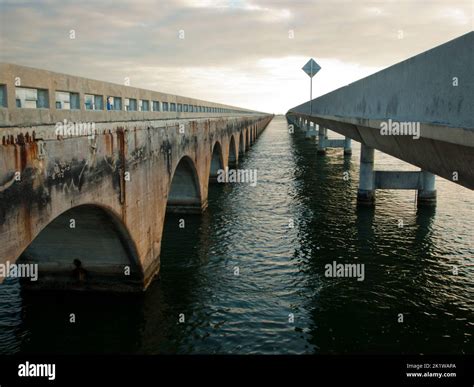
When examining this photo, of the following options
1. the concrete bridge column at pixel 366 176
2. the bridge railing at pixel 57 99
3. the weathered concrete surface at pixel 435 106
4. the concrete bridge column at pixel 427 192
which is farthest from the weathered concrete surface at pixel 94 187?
the concrete bridge column at pixel 427 192

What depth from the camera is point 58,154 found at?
9.50m

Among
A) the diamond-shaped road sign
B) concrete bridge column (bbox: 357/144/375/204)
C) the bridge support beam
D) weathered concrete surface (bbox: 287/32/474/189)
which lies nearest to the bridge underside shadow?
weathered concrete surface (bbox: 287/32/474/189)

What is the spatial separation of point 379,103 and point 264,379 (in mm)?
9940

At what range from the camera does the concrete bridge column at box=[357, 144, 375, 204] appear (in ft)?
98.2

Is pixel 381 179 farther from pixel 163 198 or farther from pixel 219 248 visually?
pixel 163 198

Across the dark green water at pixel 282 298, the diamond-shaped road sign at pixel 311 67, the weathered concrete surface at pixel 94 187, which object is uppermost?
the diamond-shaped road sign at pixel 311 67

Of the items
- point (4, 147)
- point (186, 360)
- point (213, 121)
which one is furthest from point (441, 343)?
point (213, 121)

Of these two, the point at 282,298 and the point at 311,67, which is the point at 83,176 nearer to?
the point at 282,298

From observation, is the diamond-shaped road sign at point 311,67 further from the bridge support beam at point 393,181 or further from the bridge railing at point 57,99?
the bridge railing at point 57,99

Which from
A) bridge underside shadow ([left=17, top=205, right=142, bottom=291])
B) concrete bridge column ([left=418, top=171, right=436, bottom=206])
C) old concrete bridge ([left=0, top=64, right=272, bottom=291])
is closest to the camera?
old concrete bridge ([left=0, top=64, right=272, bottom=291])

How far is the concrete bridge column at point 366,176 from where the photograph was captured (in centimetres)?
2992

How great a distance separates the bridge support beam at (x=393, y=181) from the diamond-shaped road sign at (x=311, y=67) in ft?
21.0

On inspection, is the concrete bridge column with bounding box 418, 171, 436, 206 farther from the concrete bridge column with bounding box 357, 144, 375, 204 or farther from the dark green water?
the concrete bridge column with bounding box 357, 144, 375, 204

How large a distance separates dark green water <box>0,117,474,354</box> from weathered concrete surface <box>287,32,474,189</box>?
5584 mm
